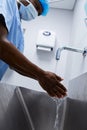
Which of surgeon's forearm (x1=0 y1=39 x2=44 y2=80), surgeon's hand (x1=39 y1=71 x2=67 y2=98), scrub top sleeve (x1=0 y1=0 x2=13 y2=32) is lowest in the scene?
surgeon's hand (x1=39 y1=71 x2=67 y2=98)

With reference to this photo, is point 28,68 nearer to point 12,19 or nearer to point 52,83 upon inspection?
point 52,83

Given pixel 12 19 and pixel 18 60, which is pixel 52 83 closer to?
pixel 18 60

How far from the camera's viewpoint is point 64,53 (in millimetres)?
1904

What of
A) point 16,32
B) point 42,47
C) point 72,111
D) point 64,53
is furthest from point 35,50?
point 72,111

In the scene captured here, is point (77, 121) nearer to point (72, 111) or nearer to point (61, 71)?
point (72, 111)

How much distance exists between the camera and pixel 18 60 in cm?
65

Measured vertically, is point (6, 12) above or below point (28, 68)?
above

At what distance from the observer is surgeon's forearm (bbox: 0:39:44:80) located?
65 cm

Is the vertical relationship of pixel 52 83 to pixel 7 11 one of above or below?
→ below

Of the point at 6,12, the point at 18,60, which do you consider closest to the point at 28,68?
the point at 18,60

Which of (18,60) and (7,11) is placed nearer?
(18,60)

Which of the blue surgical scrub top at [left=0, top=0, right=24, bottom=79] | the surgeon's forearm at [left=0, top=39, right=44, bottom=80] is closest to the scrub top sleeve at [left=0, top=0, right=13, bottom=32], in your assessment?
the blue surgical scrub top at [left=0, top=0, right=24, bottom=79]

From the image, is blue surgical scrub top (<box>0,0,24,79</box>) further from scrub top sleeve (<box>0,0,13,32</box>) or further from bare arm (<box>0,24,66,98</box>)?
bare arm (<box>0,24,66,98</box>)

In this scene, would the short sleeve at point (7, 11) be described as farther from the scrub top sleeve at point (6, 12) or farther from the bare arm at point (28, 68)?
the bare arm at point (28, 68)
